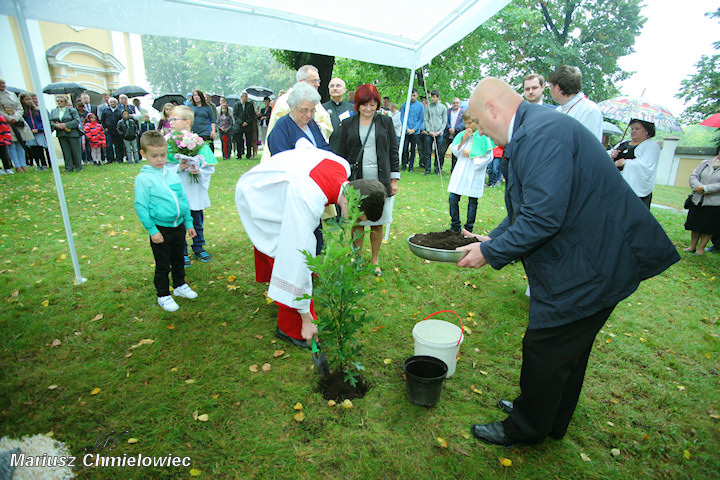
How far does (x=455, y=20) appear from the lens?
177 inches

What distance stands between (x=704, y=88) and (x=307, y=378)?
3219cm

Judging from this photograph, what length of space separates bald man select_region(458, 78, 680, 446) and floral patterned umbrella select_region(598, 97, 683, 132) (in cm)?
455

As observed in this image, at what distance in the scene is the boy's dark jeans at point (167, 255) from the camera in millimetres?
3752

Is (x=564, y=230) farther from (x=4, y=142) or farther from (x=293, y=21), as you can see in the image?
(x=4, y=142)

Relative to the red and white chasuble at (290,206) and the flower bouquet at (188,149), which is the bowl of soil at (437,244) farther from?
the flower bouquet at (188,149)

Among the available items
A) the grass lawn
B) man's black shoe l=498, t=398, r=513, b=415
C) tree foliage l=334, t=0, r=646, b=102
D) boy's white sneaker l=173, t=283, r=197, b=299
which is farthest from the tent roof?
tree foliage l=334, t=0, r=646, b=102

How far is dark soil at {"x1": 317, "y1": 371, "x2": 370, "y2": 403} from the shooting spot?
2.83 m

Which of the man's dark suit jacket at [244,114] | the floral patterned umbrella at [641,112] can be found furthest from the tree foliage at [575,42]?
the floral patterned umbrella at [641,112]

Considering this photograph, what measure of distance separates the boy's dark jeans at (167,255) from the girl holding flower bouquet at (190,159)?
0.93 meters

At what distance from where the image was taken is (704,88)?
23625mm

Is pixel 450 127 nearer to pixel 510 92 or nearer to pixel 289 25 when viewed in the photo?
pixel 289 25

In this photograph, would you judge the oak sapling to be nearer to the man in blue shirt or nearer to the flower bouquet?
the flower bouquet

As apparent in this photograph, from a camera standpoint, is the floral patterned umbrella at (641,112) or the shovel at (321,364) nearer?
the shovel at (321,364)

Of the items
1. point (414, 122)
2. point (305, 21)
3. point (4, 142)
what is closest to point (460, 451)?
point (305, 21)
